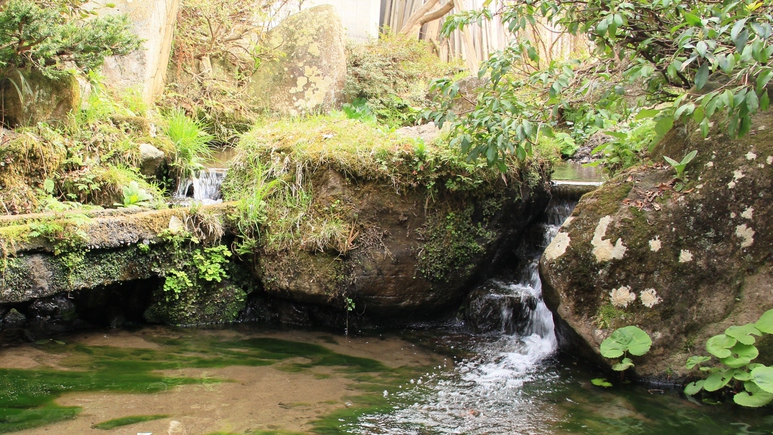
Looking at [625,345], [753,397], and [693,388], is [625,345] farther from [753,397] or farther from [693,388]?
[753,397]

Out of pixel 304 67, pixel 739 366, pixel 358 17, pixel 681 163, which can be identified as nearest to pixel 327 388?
pixel 739 366

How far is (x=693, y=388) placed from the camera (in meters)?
4.02

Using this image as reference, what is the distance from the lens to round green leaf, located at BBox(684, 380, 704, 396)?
3.98 meters

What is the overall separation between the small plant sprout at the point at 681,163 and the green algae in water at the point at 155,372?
2.67 m

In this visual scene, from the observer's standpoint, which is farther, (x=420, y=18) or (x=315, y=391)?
(x=420, y=18)

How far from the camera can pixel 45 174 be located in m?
5.91

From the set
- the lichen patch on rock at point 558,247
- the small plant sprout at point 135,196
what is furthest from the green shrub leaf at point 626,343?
the small plant sprout at point 135,196

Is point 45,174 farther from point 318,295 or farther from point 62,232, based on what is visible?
point 318,295

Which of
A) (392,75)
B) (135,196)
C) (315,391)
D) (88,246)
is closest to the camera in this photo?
(315,391)

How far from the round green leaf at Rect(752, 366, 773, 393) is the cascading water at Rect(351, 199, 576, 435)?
4.22ft

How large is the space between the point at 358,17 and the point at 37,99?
983 cm

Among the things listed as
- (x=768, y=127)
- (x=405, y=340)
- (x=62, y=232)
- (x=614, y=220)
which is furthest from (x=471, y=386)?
(x=62, y=232)

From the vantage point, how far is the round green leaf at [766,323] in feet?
12.6

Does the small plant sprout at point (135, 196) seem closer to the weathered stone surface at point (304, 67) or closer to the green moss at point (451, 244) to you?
the green moss at point (451, 244)
